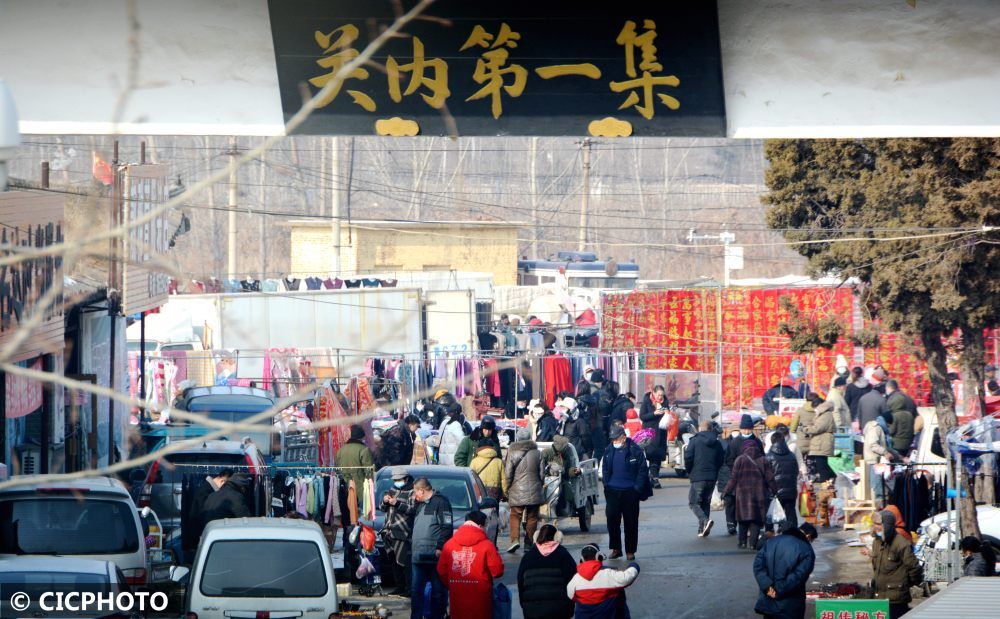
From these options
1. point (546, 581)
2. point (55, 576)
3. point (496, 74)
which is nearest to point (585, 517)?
point (546, 581)

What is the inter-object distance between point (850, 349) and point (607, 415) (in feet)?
28.6

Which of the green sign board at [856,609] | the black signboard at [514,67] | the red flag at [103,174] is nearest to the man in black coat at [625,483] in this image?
the green sign board at [856,609]

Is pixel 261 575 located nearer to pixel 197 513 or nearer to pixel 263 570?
pixel 263 570

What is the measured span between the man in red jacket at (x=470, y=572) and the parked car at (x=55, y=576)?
270 centimetres

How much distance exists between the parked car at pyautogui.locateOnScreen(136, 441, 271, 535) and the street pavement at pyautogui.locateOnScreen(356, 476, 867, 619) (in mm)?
2827

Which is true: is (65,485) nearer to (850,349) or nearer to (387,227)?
(850,349)

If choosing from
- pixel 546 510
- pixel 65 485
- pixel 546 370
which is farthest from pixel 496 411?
pixel 65 485

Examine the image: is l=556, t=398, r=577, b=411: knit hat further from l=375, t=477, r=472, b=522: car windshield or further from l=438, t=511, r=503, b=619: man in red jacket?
l=438, t=511, r=503, b=619: man in red jacket

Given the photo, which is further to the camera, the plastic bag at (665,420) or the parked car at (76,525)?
the plastic bag at (665,420)

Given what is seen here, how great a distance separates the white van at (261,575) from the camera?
10.5 meters

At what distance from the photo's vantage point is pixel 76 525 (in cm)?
1172

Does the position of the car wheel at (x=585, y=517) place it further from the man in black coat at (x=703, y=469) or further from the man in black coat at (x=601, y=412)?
the man in black coat at (x=601, y=412)

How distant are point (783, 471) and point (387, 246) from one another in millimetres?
38501

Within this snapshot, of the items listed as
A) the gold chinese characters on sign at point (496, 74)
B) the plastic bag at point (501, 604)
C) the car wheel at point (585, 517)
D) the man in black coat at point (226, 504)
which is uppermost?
the gold chinese characters on sign at point (496, 74)
